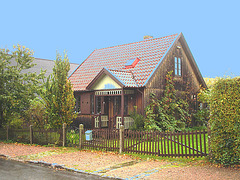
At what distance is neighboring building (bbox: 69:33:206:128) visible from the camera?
19375mm

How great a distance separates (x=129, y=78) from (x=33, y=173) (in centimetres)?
1092

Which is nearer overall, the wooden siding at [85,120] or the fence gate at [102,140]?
the fence gate at [102,140]

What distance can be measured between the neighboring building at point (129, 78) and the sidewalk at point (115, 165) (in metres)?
5.85

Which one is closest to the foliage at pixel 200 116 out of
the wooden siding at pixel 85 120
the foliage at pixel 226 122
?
the wooden siding at pixel 85 120

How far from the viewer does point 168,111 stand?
20.4 metres

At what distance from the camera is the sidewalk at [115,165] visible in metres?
9.16

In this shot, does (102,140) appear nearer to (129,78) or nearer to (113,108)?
(129,78)

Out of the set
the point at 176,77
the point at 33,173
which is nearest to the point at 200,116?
the point at 176,77

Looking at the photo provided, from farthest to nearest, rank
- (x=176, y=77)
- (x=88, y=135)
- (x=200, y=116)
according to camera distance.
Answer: (x=200, y=116)
(x=176, y=77)
(x=88, y=135)

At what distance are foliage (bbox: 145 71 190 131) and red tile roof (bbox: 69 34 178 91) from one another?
166 cm

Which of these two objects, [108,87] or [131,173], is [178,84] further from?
[131,173]

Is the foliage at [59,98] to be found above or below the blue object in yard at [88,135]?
above

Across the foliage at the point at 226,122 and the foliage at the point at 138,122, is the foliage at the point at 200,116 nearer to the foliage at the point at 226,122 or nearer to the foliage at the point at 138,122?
the foliage at the point at 138,122

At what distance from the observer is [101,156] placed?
510 inches
